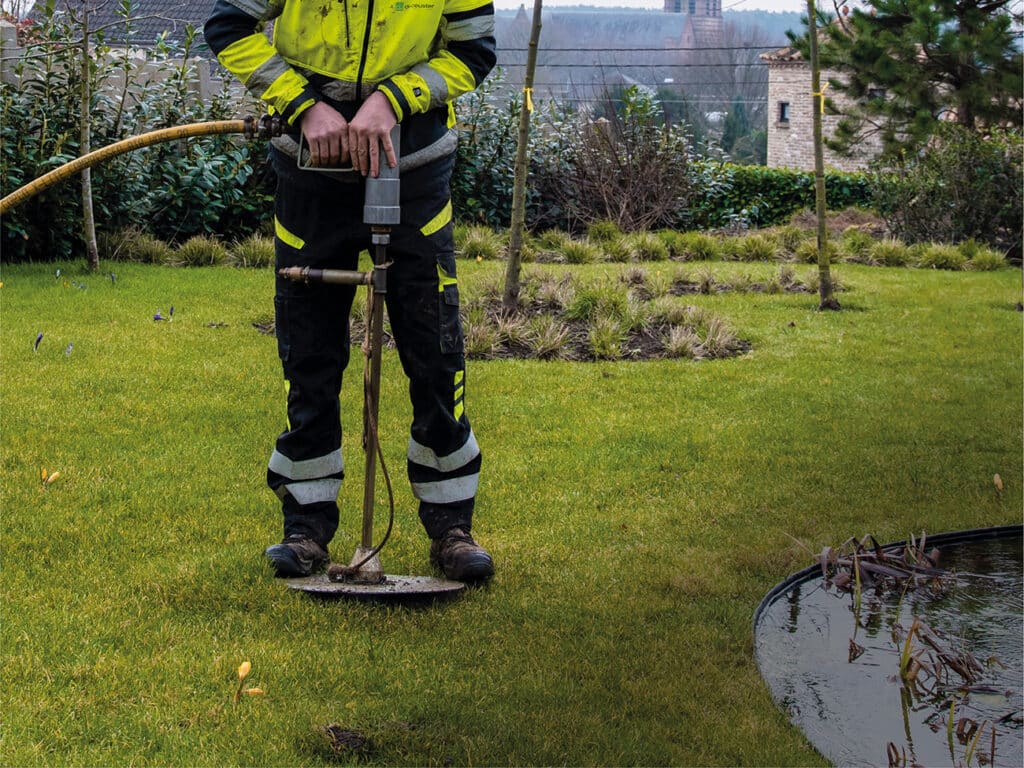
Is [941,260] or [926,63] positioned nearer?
[941,260]

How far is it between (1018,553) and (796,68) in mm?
46486

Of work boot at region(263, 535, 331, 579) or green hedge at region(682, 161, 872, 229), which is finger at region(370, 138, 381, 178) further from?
green hedge at region(682, 161, 872, 229)

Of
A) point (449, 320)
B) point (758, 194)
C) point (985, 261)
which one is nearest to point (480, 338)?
point (449, 320)

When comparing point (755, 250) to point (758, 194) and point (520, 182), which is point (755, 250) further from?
point (758, 194)

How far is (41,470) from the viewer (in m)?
4.50

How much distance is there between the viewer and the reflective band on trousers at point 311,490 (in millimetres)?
3598

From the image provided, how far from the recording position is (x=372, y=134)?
312 centimetres

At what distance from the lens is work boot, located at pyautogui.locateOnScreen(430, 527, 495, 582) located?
137 inches

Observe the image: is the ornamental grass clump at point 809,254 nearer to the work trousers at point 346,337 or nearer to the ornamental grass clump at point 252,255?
the ornamental grass clump at point 252,255

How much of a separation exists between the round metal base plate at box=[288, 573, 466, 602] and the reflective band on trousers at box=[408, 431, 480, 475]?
14.6 inches

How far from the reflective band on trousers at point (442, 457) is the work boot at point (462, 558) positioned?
19cm

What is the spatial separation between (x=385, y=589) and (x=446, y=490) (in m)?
0.43

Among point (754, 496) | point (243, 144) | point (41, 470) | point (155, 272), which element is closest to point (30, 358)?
point (41, 470)

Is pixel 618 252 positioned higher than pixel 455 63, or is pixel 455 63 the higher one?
pixel 455 63
